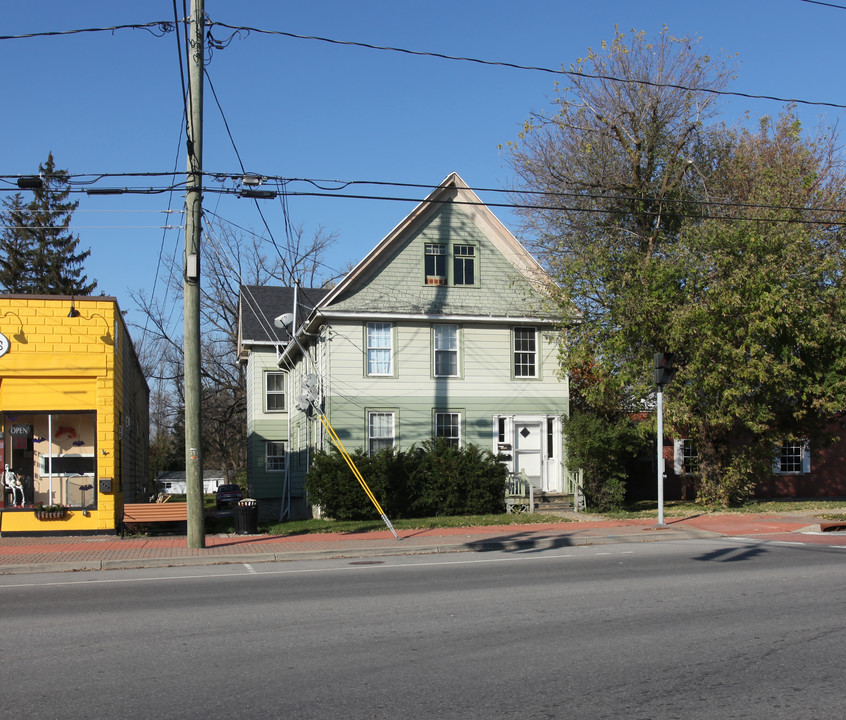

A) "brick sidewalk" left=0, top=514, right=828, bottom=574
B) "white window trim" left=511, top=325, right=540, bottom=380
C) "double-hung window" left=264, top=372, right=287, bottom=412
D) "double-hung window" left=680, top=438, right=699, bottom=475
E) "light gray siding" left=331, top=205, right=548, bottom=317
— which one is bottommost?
"brick sidewalk" left=0, top=514, right=828, bottom=574

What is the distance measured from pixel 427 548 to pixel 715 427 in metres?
10.5

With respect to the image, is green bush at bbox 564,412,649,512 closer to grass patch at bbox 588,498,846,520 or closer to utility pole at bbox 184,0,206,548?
grass patch at bbox 588,498,846,520

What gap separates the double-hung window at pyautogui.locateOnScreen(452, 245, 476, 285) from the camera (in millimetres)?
24391

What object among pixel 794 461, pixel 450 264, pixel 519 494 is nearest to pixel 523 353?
pixel 450 264

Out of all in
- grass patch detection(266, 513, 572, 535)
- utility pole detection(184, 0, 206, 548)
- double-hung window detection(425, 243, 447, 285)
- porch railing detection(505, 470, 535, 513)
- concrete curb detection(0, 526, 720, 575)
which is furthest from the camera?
double-hung window detection(425, 243, 447, 285)

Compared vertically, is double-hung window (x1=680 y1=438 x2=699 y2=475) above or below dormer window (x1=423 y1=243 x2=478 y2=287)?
below

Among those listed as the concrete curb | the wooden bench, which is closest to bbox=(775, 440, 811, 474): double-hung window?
the concrete curb

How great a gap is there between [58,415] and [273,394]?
1544 centimetres

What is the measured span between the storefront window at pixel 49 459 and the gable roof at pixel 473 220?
741 centimetres

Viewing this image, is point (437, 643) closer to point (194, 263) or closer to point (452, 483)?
point (194, 263)

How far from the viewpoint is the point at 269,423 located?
1309 inches

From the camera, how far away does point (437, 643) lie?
755 cm

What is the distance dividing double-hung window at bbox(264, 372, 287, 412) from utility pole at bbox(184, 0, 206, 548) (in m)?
17.6

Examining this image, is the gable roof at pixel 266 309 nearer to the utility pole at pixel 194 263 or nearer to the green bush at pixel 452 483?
the green bush at pixel 452 483
